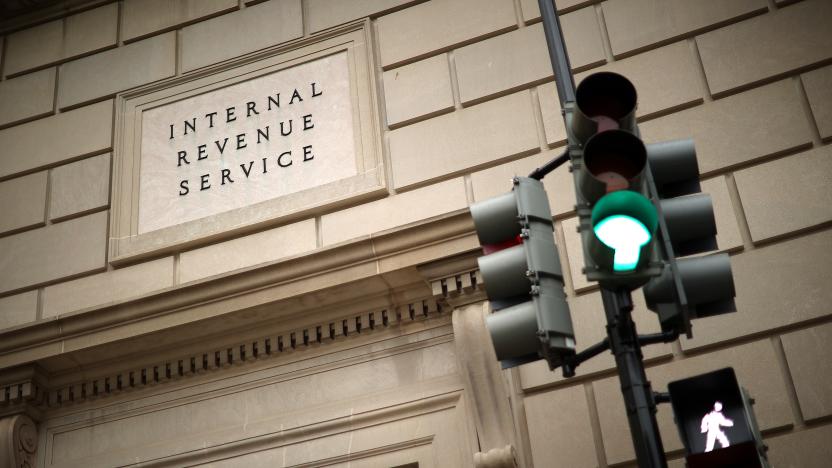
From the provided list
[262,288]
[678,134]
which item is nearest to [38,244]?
[262,288]

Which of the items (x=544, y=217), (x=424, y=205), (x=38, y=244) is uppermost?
(x=38, y=244)

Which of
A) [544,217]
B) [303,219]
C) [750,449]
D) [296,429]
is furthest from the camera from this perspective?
[303,219]

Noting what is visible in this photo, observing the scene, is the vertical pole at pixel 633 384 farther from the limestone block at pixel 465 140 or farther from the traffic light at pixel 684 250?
the limestone block at pixel 465 140

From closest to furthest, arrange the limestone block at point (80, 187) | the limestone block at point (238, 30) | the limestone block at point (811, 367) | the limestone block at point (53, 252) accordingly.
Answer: the limestone block at point (811, 367)
the limestone block at point (53, 252)
the limestone block at point (80, 187)
the limestone block at point (238, 30)

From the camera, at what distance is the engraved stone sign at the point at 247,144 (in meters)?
10.2

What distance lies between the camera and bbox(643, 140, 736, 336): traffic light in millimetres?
5074

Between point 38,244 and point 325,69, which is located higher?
point 325,69

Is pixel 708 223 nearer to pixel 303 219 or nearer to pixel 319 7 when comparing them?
pixel 303 219

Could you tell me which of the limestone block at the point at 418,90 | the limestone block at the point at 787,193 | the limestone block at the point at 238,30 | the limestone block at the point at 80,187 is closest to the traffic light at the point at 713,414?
the limestone block at the point at 787,193

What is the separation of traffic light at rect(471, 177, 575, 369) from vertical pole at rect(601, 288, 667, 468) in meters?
0.24

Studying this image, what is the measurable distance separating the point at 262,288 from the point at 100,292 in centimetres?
185

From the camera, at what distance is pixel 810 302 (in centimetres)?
806

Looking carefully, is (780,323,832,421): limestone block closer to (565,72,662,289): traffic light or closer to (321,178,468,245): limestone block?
(321,178,468,245): limestone block

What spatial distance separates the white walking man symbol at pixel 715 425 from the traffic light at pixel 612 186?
68 centimetres
